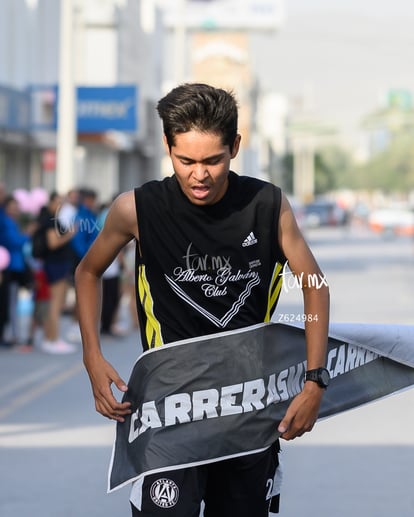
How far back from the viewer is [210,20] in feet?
357

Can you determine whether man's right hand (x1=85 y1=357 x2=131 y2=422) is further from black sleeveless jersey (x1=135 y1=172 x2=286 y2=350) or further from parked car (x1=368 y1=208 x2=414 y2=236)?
parked car (x1=368 y1=208 x2=414 y2=236)

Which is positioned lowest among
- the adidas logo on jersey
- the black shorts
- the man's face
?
the black shorts

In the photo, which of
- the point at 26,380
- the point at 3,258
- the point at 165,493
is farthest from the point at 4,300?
the point at 165,493

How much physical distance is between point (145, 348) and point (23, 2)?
31071 mm

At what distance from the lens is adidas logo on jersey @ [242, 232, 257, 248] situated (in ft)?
13.6

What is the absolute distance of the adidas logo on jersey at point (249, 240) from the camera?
4145 mm

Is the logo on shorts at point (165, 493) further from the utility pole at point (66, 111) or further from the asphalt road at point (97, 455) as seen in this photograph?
the utility pole at point (66, 111)

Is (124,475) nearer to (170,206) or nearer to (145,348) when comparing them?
(145,348)

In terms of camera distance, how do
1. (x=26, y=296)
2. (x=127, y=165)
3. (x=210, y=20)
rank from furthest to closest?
(x=210, y=20) → (x=127, y=165) → (x=26, y=296)

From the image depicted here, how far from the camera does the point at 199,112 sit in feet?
12.9

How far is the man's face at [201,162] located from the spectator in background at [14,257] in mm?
11238

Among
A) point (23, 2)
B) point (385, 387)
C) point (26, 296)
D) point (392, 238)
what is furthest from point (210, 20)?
point (385, 387)

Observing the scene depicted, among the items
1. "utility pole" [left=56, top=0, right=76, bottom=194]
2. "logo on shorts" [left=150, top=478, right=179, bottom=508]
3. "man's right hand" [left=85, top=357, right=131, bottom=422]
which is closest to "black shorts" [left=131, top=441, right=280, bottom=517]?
"logo on shorts" [left=150, top=478, right=179, bottom=508]

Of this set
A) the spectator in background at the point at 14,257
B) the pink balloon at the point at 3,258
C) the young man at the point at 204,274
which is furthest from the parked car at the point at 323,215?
the young man at the point at 204,274
